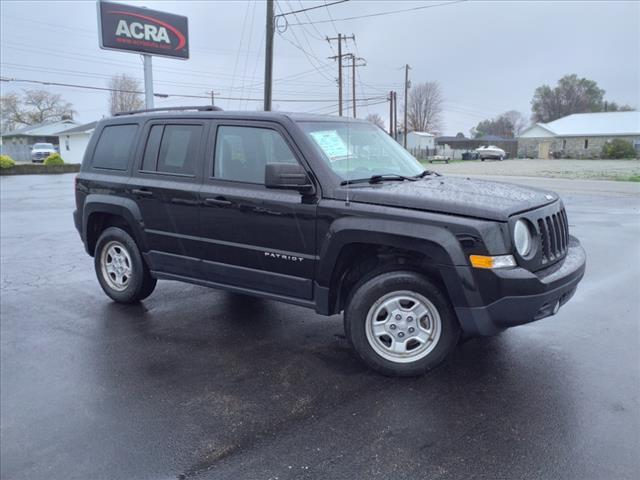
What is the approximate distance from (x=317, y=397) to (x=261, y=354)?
36.6 inches

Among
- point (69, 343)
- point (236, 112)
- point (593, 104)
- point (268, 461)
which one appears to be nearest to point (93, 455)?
point (268, 461)

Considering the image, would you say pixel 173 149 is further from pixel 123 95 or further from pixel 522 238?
pixel 123 95

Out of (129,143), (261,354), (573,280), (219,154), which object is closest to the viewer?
(573,280)

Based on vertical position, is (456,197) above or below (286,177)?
below

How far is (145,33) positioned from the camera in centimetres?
2427

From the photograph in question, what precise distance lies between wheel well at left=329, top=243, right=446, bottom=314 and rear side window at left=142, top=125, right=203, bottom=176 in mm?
1772

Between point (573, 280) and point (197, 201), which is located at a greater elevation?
point (197, 201)

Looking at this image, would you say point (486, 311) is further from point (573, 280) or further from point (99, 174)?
point (99, 174)

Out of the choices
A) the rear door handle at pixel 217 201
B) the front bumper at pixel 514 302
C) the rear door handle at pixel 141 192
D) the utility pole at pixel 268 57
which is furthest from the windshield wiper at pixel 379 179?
the utility pole at pixel 268 57

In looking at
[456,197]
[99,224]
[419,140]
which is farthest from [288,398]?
[419,140]

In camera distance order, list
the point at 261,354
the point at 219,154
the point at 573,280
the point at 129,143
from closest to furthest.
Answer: the point at 573,280, the point at 261,354, the point at 219,154, the point at 129,143

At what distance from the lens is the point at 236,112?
15.4ft

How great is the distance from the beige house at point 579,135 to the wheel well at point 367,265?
5645 centimetres

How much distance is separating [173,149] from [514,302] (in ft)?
11.3
